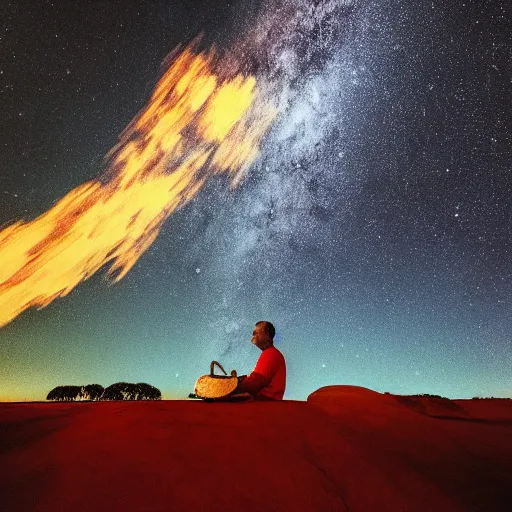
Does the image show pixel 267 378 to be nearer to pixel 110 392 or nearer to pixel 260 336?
pixel 260 336

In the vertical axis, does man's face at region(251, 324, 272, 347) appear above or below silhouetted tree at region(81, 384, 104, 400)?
below

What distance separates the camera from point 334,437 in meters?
4.53

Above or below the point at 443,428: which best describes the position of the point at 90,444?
below

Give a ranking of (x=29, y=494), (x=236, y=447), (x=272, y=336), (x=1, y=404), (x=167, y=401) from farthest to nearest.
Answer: (x=272, y=336)
(x=167, y=401)
(x=1, y=404)
(x=236, y=447)
(x=29, y=494)

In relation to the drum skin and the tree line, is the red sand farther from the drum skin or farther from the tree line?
the tree line

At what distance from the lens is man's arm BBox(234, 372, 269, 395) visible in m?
5.76

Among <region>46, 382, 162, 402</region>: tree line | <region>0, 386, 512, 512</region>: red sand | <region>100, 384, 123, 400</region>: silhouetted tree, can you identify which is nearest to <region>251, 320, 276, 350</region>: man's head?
<region>0, 386, 512, 512</region>: red sand

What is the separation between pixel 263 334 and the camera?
665 centimetres

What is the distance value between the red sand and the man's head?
1.38m

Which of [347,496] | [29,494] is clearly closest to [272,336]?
[347,496]

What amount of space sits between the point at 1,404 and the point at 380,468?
14.9 ft

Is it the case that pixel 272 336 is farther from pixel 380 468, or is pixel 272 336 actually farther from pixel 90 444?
pixel 90 444

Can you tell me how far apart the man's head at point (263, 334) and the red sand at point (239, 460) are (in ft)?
4.54

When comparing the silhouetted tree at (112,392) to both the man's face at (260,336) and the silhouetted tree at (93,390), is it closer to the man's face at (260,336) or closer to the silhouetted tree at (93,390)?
the silhouetted tree at (93,390)
